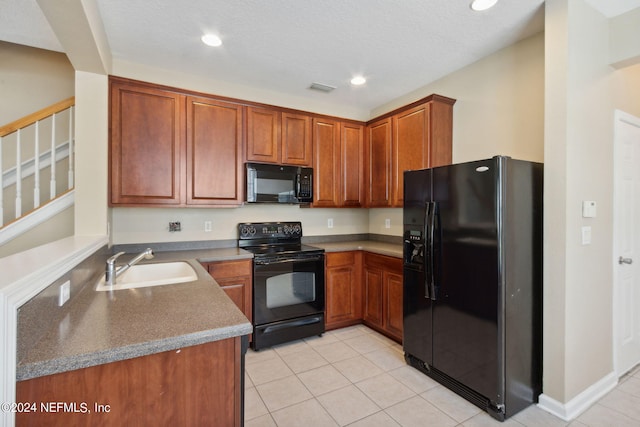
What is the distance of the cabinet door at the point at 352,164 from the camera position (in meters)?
3.59

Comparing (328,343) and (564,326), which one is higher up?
(564,326)

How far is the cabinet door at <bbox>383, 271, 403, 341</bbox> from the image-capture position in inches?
114

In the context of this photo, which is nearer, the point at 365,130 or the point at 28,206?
the point at 28,206

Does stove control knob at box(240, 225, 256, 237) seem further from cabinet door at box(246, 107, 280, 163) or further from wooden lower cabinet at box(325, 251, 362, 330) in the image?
wooden lower cabinet at box(325, 251, 362, 330)

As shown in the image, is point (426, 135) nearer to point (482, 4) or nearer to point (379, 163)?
point (379, 163)

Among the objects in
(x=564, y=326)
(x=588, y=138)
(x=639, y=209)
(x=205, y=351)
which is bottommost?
(x=564, y=326)

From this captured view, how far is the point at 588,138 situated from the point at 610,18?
920 mm

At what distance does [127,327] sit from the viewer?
1099 millimetres

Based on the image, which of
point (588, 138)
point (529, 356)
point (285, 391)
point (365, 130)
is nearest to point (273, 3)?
point (365, 130)

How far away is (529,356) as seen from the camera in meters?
2.00

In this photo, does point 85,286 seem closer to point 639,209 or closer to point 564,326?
point 564,326

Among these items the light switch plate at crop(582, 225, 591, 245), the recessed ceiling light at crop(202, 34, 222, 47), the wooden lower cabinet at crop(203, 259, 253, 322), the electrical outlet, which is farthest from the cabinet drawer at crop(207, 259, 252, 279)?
the light switch plate at crop(582, 225, 591, 245)

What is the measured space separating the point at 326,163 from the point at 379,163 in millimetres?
612

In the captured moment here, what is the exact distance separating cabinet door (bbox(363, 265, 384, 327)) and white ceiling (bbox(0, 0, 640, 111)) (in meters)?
2.02
